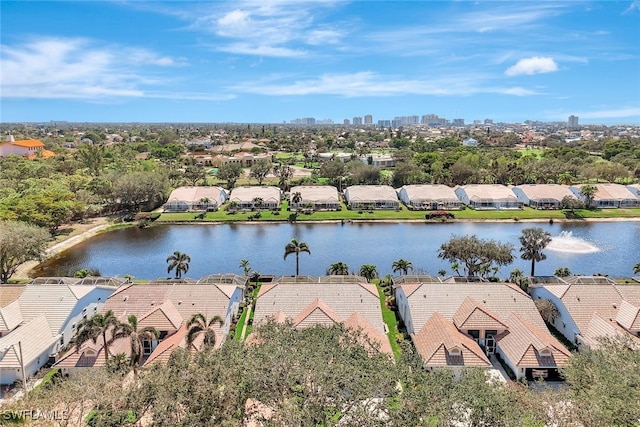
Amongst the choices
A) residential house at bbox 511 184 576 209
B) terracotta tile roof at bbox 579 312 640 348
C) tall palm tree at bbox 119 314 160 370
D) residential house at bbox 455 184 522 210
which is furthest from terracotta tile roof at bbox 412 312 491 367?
residential house at bbox 511 184 576 209

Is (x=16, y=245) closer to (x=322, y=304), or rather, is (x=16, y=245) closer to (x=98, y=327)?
(x=98, y=327)

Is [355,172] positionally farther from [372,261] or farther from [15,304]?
[15,304]

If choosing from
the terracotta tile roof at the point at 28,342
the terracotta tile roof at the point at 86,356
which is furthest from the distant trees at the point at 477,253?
the terracotta tile roof at the point at 28,342

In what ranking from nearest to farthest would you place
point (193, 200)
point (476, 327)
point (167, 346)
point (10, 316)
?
point (167, 346) → point (476, 327) → point (10, 316) → point (193, 200)

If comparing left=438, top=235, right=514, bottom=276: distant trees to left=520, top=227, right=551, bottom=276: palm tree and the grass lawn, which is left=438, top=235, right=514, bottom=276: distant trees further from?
the grass lawn

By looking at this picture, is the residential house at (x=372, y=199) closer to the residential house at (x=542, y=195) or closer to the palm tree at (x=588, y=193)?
the residential house at (x=542, y=195)

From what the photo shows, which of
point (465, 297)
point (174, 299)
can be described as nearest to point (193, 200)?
point (174, 299)
